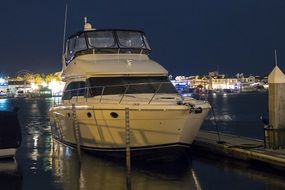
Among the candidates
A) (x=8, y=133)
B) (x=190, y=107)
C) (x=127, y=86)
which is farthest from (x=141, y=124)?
(x=8, y=133)

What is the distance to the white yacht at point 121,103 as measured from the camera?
17.0m

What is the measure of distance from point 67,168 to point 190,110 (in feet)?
15.8

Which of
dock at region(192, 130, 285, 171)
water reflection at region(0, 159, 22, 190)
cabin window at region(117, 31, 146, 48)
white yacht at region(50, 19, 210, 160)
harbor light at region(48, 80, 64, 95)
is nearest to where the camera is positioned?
water reflection at region(0, 159, 22, 190)

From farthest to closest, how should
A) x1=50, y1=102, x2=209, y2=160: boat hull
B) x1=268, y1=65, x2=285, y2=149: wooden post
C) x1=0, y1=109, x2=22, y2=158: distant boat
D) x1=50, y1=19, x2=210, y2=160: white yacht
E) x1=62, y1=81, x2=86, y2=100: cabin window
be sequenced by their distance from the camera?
x1=62, y1=81, x2=86, y2=100: cabin window, x1=0, y1=109, x2=22, y2=158: distant boat, x1=50, y1=19, x2=210, y2=160: white yacht, x1=50, y1=102, x2=209, y2=160: boat hull, x1=268, y1=65, x2=285, y2=149: wooden post

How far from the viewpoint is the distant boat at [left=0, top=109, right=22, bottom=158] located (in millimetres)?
18391

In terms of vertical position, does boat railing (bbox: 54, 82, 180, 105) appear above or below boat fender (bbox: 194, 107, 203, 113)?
above

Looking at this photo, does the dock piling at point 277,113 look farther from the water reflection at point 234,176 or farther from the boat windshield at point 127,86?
the boat windshield at point 127,86

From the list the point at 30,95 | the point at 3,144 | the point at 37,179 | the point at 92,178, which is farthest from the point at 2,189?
the point at 30,95

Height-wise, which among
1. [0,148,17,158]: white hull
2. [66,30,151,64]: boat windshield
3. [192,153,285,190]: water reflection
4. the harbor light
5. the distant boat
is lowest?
[192,153,285,190]: water reflection

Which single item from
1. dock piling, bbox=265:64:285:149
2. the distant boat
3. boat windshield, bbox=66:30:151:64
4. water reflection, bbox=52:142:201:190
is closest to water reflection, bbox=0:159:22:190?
the distant boat

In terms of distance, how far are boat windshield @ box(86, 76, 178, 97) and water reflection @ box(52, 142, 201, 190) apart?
266 centimetres

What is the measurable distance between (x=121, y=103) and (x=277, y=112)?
5216 mm

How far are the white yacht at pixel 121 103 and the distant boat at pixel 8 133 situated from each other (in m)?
2.22

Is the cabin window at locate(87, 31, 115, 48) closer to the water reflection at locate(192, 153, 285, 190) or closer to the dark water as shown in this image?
the dark water
